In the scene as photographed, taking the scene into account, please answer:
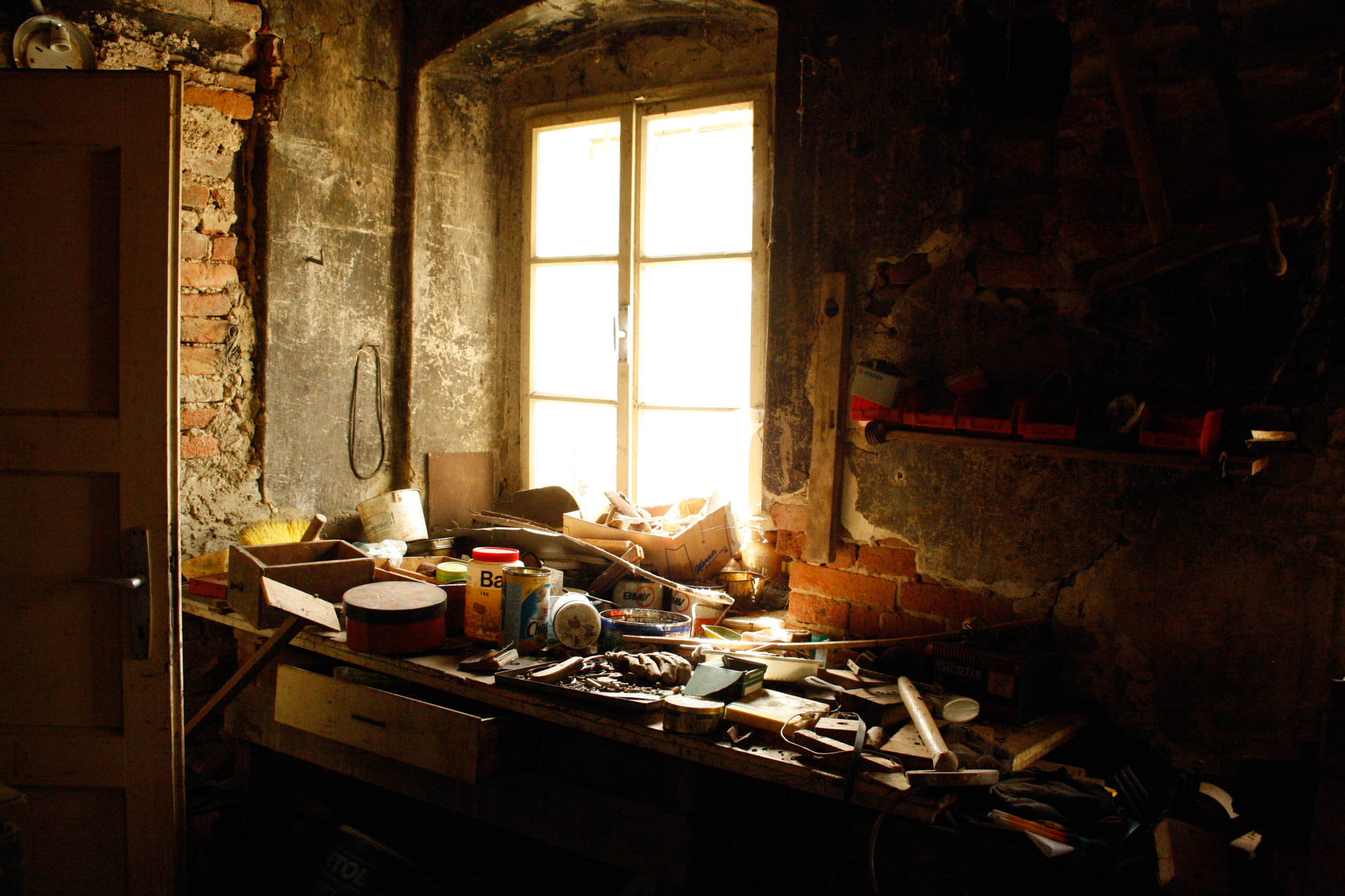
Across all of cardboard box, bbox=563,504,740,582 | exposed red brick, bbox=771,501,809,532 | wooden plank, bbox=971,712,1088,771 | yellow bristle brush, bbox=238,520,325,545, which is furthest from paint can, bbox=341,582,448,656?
wooden plank, bbox=971,712,1088,771

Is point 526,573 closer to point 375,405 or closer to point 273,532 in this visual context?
point 273,532

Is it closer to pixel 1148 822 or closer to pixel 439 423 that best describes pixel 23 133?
pixel 439 423

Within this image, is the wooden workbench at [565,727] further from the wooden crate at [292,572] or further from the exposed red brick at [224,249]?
the exposed red brick at [224,249]

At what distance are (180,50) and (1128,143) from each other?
2.62 m

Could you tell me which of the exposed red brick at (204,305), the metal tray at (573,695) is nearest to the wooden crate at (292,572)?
the metal tray at (573,695)

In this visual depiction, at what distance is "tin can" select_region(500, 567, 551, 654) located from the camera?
87.2 inches

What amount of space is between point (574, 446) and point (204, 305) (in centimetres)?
134

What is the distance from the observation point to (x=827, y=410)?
2.43m

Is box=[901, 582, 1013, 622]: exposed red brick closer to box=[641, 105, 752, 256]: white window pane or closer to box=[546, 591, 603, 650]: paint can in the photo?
box=[546, 591, 603, 650]: paint can

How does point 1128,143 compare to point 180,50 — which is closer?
point 1128,143

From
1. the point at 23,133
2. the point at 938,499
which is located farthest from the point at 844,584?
the point at 23,133

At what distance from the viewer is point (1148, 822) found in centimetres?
161

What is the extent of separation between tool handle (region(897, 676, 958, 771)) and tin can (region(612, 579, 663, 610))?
0.79 metres

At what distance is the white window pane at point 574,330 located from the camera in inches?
129
